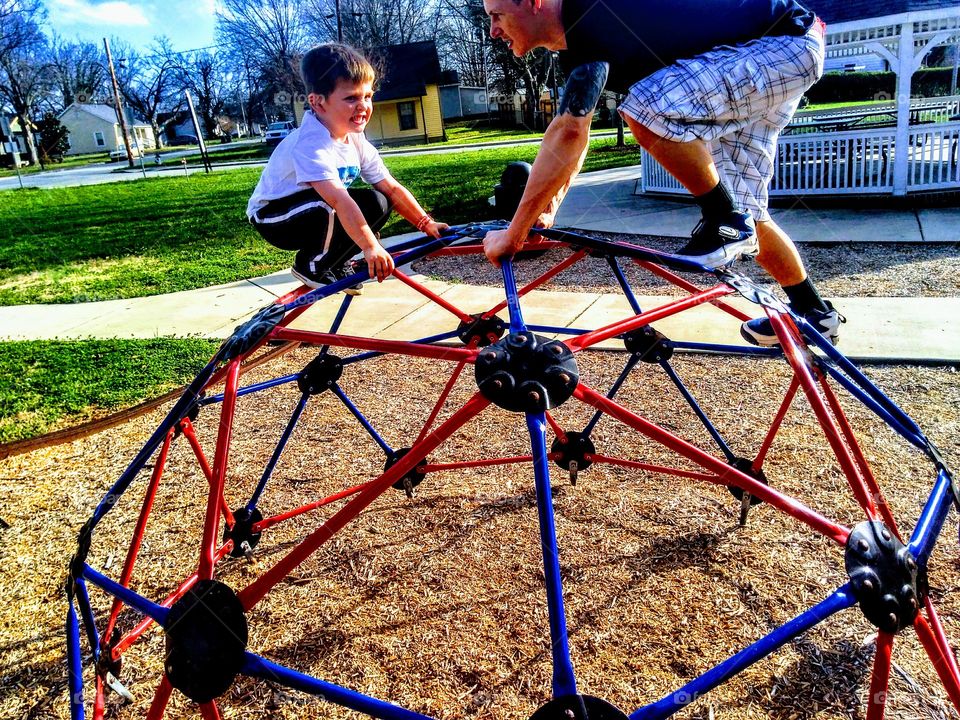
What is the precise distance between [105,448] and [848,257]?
671cm

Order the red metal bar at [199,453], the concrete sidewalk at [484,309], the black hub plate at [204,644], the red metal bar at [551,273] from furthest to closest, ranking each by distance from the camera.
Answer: the concrete sidewalk at [484,309]
the red metal bar at [551,273]
the red metal bar at [199,453]
the black hub plate at [204,644]

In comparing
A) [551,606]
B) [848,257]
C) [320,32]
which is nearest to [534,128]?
[320,32]

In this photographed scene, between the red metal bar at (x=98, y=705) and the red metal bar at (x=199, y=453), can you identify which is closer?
the red metal bar at (x=98, y=705)

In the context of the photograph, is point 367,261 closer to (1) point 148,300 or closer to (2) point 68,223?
(1) point 148,300

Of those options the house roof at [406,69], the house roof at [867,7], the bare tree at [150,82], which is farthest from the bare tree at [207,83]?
the house roof at [867,7]

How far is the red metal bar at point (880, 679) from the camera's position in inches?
52.9

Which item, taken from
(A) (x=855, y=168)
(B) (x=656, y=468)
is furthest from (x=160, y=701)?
(A) (x=855, y=168)

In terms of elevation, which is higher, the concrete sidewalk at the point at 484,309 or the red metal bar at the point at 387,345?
the red metal bar at the point at 387,345

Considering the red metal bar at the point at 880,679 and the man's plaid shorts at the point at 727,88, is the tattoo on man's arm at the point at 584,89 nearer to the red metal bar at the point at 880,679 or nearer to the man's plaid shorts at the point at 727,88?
the man's plaid shorts at the point at 727,88

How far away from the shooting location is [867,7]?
10117 mm


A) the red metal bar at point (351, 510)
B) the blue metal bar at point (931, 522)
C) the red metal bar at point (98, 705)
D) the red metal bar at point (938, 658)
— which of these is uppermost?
the red metal bar at point (351, 510)

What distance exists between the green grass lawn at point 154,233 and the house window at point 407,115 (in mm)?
24124

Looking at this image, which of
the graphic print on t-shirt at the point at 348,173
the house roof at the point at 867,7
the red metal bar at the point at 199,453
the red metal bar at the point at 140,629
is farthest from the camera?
the house roof at the point at 867,7

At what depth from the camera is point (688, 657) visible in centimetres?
229
